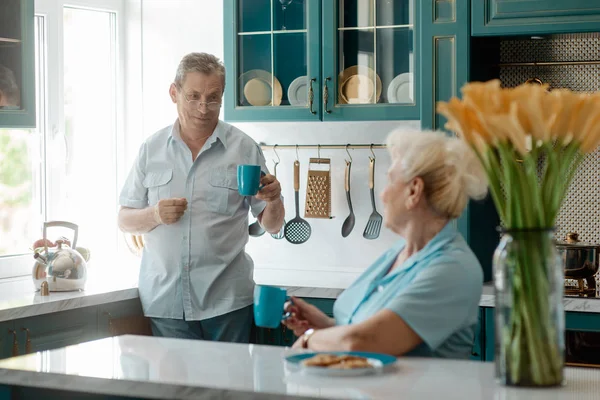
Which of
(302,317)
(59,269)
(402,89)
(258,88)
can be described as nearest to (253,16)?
(258,88)

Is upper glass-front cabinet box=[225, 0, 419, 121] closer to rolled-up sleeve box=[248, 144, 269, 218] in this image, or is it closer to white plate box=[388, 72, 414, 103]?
white plate box=[388, 72, 414, 103]

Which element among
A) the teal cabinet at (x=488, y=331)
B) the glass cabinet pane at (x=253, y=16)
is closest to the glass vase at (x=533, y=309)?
the teal cabinet at (x=488, y=331)

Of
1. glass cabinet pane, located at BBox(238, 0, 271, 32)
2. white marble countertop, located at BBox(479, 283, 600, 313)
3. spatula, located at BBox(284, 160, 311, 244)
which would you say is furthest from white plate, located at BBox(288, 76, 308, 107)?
white marble countertop, located at BBox(479, 283, 600, 313)

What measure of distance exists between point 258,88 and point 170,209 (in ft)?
3.35

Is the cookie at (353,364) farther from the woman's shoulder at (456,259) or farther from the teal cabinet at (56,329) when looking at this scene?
the teal cabinet at (56,329)

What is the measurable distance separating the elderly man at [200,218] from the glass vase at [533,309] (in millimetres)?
1713

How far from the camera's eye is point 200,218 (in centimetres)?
346

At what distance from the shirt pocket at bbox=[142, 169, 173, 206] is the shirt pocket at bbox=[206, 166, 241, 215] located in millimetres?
166

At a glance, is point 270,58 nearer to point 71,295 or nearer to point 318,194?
point 318,194

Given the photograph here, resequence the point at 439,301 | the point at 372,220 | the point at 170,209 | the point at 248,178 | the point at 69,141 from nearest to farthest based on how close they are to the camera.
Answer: the point at 439,301, the point at 248,178, the point at 170,209, the point at 372,220, the point at 69,141

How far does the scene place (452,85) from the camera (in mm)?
3713

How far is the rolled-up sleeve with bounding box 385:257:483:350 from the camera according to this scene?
2.05 m

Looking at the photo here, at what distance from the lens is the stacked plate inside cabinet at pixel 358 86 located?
396cm

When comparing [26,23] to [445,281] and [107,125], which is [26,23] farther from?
[445,281]
